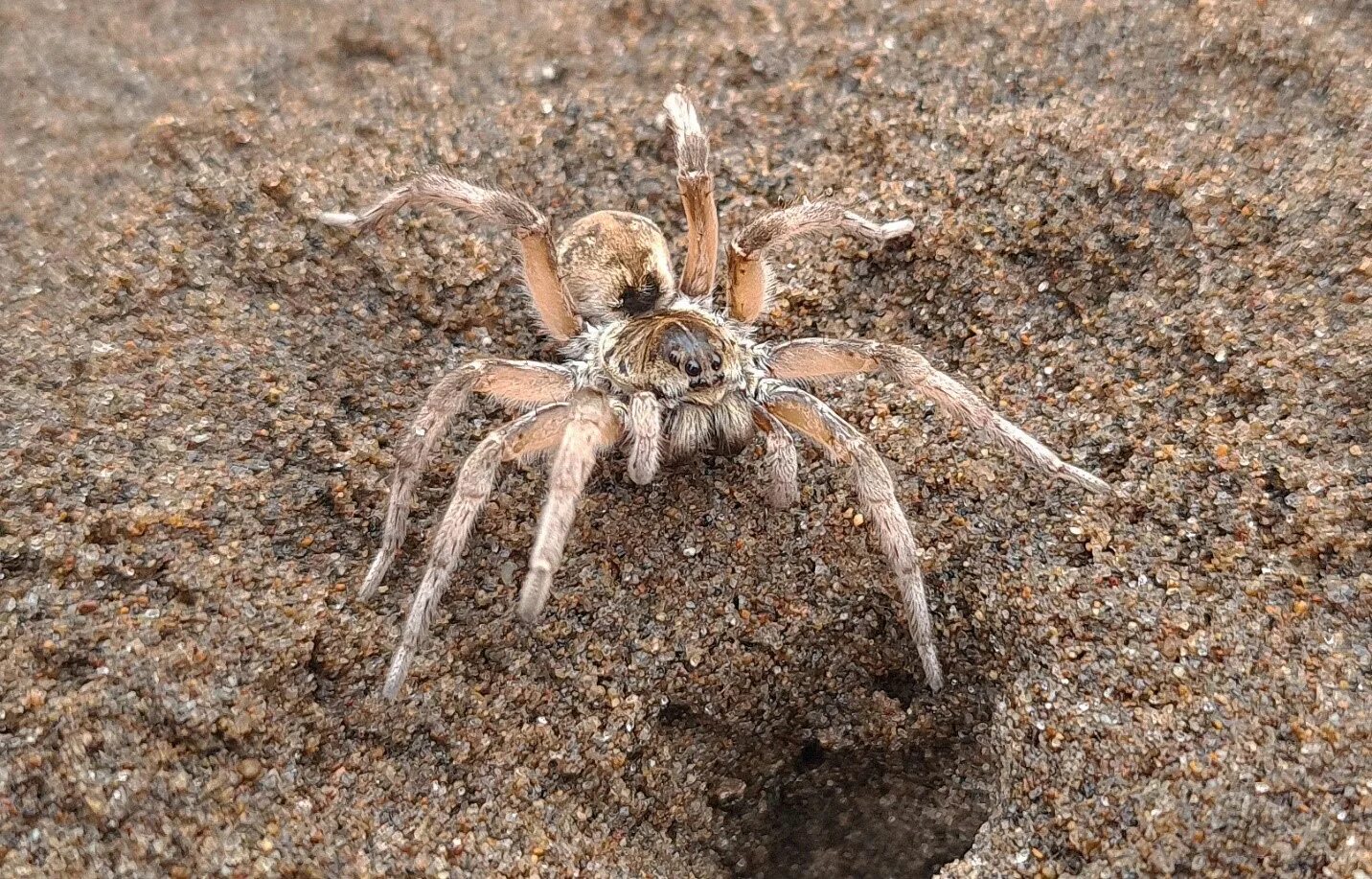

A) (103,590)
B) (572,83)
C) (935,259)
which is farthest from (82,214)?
(935,259)

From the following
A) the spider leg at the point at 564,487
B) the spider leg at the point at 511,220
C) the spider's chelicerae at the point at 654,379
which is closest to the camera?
the spider leg at the point at 564,487

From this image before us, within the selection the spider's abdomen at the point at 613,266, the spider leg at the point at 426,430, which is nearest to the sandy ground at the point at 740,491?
the spider leg at the point at 426,430

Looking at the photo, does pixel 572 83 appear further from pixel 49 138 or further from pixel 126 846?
pixel 126 846

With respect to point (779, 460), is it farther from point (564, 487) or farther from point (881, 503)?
point (564, 487)

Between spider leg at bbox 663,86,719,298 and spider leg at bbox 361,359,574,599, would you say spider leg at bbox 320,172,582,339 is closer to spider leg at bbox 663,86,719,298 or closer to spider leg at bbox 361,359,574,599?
spider leg at bbox 361,359,574,599

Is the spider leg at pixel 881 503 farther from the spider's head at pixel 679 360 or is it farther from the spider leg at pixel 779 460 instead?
the spider's head at pixel 679 360

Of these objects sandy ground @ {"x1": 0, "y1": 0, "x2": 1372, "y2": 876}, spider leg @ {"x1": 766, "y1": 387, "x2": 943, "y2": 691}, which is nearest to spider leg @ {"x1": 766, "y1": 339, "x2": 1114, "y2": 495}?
spider leg @ {"x1": 766, "y1": 387, "x2": 943, "y2": 691}
